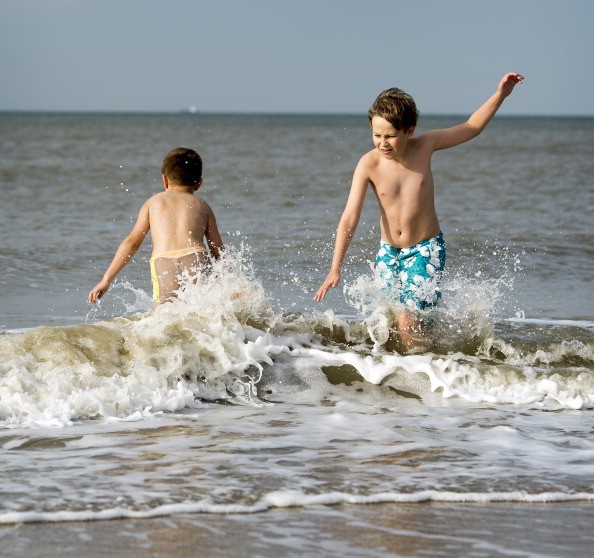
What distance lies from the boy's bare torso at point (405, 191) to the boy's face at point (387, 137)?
9 centimetres

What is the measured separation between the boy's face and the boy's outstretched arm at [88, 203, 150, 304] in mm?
1497

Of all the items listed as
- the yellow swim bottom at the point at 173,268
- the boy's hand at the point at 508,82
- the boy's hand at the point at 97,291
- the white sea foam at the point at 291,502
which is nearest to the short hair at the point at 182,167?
the yellow swim bottom at the point at 173,268

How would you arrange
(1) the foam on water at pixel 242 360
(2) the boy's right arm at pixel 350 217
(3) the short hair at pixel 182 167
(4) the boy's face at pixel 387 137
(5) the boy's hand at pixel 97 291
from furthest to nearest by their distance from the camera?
(3) the short hair at pixel 182 167 < (5) the boy's hand at pixel 97 291 < (4) the boy's face at pixel 387 137 < (2) the boy's right arm at pixel 350 217 < (1) the foam on water at pixel 242 360

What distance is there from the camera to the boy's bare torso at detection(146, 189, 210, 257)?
6.39 m

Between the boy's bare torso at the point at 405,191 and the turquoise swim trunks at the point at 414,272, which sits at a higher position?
the boy's bare torso at the point at 405,191

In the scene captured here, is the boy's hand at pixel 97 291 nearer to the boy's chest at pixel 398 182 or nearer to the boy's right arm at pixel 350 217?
the boy's right arm at pixel 350 217

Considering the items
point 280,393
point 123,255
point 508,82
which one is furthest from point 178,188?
point 508,82

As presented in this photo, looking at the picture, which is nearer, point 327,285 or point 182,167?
point 327,285

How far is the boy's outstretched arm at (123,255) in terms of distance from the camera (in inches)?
244

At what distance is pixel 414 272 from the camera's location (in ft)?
20.5

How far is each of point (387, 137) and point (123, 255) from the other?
173 cm

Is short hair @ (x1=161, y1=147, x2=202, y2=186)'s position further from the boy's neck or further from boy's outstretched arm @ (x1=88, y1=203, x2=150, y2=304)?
boy's outstretched arm @ (x1=88, y1=203, x2=150, y2=304)

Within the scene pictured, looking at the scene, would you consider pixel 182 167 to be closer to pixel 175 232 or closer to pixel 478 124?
pixel 175 232

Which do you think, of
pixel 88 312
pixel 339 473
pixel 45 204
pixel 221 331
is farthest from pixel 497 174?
pixel 339 473
